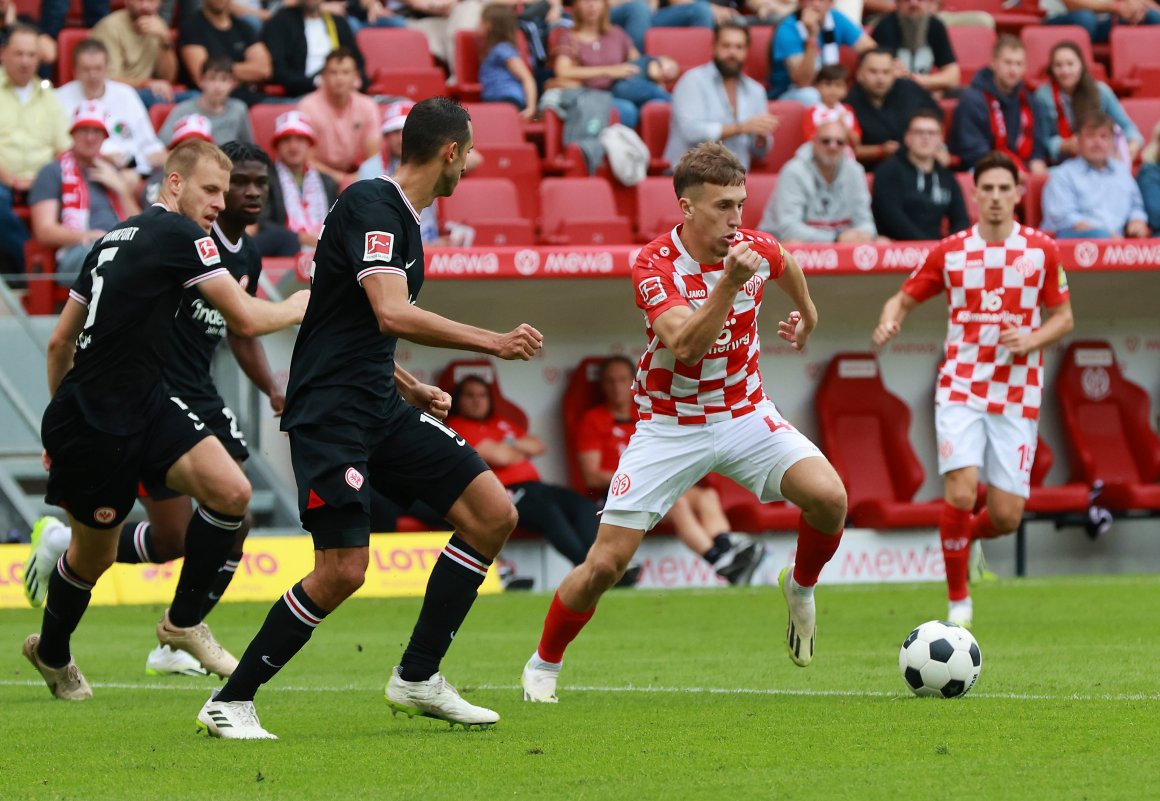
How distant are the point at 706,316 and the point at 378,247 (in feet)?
3.98

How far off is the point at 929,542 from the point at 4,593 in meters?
6.85

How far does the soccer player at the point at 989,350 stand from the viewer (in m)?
9.52

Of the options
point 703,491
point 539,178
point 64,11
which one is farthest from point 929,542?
point 64,11

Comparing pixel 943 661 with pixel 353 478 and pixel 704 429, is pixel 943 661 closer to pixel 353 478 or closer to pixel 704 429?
pixel 704 429

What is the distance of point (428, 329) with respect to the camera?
531 centimetres

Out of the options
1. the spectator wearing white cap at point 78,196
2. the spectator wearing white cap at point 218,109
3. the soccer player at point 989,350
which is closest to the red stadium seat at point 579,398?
the spectator wearing white cap at point 218,109

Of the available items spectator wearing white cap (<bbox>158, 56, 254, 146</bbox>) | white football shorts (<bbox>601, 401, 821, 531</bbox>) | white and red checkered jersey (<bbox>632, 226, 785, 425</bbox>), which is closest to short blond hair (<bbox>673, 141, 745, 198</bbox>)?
white and red checkered jersey (<bbox>632, 226, 785, 425</bbox>)

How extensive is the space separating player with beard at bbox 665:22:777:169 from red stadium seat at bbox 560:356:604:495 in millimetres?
2018

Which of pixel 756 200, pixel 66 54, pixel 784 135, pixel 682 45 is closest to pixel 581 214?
pixel 756 200

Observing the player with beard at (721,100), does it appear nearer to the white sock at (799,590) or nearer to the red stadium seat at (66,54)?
the red stadium seat at (66,54)

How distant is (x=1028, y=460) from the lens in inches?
384

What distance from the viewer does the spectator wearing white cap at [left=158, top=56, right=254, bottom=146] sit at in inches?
545

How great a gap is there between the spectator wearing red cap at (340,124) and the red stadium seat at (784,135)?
3410 millimetres

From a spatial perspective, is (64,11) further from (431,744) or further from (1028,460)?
(431,744)
